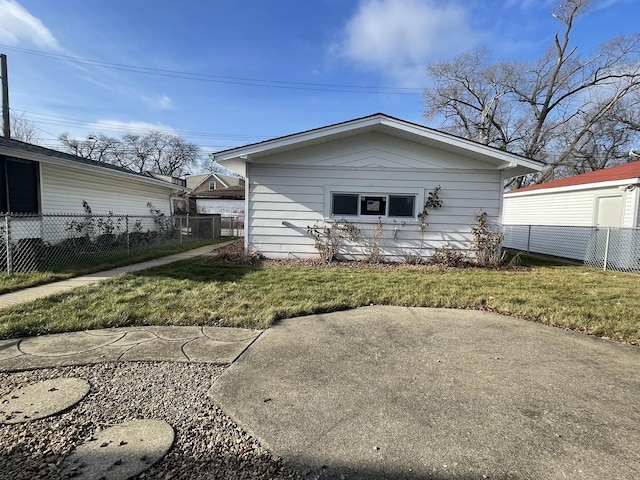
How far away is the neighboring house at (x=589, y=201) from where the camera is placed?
394 inches

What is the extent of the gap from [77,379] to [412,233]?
24.8 feet

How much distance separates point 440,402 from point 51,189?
1205cm

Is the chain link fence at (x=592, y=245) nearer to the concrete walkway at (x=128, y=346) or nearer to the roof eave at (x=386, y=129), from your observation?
the roof eave at (x=386, y=129)

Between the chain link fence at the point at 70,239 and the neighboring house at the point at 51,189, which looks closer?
the chain link fence at the point at 70,239

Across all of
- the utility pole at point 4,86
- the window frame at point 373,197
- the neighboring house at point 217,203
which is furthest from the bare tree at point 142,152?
the window frame at point 373,197

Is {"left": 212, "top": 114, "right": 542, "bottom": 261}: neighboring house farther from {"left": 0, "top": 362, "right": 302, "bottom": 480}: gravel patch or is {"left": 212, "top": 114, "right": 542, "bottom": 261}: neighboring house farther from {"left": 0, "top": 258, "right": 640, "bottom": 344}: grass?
{"left": 0, "top": 362, "right": 302, "bottom": 480}: gravel patch

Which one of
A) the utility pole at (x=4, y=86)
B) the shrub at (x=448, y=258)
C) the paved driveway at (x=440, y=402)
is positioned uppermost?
the utility pole at (x=4, y=86)

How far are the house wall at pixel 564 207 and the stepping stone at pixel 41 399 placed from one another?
13264 millimetres

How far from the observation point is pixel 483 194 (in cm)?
859

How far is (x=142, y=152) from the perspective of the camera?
48219mm

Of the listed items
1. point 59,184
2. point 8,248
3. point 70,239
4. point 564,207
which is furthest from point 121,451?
point 564,207

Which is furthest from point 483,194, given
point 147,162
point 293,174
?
point 147,162

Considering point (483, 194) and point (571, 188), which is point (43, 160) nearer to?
point (483, 194)

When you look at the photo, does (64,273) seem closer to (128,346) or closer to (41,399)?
(128,346)
